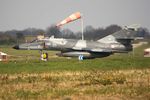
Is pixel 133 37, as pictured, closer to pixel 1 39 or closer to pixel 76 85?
pixel 76 85

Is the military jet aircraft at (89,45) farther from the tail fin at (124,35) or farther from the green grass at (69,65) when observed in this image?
the green grass at (69,65)

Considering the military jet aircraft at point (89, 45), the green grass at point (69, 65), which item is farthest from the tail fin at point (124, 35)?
the green grass at point (69, 65)

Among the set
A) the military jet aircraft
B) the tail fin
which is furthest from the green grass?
the tail fin

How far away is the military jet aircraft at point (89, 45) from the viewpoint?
43.3 metres

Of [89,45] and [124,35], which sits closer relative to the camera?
[89,45]

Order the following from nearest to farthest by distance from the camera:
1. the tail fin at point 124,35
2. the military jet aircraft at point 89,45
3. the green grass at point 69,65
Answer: the green grass at point 69,65 < the military jet aircraft at point 89,45 < the tail fin at point 124,35

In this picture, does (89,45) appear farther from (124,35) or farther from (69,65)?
(69,65)

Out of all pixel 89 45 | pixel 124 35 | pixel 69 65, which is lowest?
pixel 69 65

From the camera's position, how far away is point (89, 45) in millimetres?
44219

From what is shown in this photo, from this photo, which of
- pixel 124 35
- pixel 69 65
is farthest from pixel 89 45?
pixel 69 65

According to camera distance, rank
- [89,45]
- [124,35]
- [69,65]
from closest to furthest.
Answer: [69,65], [89,45], [124,35]

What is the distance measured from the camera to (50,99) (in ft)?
39.4

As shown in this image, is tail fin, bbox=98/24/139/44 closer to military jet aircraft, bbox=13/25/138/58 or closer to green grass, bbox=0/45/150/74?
military jet aircraft, bbox=13/25/138/58

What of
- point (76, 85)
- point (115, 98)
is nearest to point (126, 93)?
point (115, 98)
